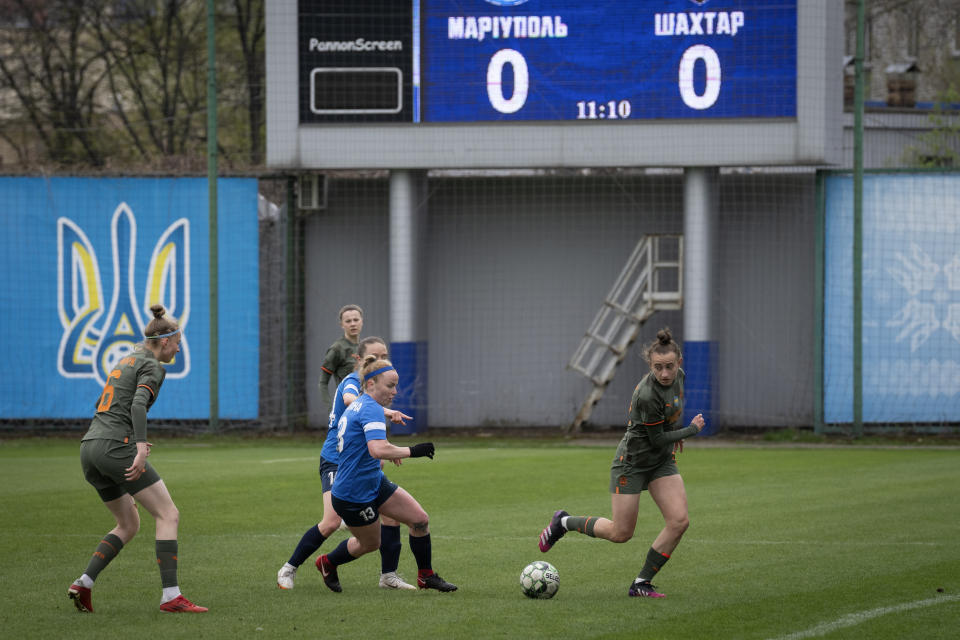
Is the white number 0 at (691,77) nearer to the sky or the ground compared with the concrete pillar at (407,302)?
nearer to the sky

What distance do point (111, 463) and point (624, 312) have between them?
15.1 metres

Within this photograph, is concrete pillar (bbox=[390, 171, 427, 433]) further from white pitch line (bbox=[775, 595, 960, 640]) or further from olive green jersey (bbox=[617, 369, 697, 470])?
white pitch line (bbox=[775, 595, 960, 640])

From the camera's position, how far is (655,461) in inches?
332

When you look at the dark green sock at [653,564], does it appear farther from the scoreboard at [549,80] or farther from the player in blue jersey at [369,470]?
the scoreboard at [549,80]

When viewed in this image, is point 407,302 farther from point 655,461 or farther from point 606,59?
point 655,461

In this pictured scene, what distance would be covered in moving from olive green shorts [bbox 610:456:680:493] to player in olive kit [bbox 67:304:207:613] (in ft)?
9.64

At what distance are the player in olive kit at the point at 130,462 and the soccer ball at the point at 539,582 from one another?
217cm

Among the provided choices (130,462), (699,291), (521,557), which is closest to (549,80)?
(699,291)

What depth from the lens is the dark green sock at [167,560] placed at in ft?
26.0

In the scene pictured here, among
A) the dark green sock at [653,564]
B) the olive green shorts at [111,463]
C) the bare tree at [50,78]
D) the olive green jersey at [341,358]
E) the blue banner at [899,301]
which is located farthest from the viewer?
the bare tree at [50,78]

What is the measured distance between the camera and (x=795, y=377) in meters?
22.5

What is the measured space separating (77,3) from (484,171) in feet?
54.1

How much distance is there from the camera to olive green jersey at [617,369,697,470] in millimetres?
8234

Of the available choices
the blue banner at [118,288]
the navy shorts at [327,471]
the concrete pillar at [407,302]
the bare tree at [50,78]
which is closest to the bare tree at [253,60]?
the bare tree at [50,78]
